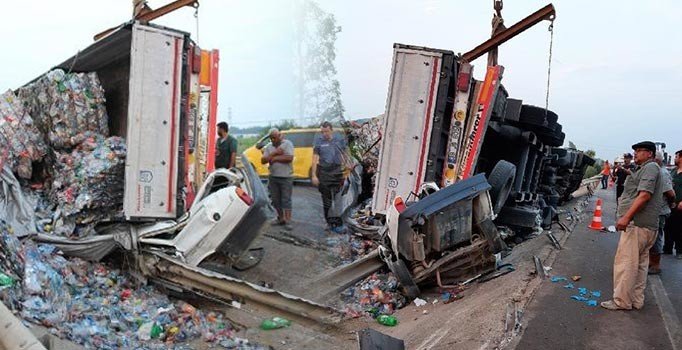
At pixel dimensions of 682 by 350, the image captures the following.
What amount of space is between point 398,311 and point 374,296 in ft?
0.87

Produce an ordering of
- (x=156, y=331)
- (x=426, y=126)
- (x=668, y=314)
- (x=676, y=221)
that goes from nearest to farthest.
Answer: (x=668, y=314) < (x=156, y=331) < (x=426, y=126) < (x=676, y=221)

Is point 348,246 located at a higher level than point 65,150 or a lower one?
lower

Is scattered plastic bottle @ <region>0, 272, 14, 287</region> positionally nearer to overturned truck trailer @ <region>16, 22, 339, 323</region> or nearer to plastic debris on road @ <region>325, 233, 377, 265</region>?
overturned truck trailer @ <region>16, 22, 339, 323</region>

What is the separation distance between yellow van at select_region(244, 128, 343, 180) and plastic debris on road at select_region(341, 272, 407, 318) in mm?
1261

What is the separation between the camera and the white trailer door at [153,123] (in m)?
4.46

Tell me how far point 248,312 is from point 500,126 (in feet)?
12.2

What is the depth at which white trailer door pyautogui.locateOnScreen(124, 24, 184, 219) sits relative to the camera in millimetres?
4461

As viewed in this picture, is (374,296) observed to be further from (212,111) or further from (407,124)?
(212,111)

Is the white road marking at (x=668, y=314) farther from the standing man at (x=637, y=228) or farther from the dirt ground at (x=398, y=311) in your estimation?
the dirt ground at (x=398, y=311)

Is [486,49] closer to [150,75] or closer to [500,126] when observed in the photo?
[500,126]

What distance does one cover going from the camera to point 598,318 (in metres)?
3.44

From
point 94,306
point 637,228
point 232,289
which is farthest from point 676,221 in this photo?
point 94,306

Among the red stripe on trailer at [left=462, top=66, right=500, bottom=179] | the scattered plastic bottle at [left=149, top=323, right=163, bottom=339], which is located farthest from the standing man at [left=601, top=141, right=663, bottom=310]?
the scattered plastic bottle at [left=149, top=323, right=163, bottom=339]

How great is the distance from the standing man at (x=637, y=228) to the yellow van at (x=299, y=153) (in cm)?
217
